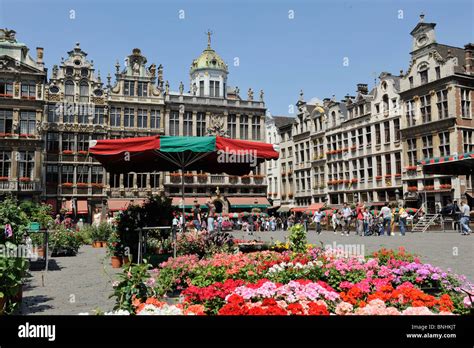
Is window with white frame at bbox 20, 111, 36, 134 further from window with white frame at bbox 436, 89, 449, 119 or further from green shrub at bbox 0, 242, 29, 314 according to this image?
green shrub at bbox 0, 242, 29, 314

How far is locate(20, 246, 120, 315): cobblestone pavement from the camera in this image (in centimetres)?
612

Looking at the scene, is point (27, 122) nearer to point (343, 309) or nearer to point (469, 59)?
point (469, 59)

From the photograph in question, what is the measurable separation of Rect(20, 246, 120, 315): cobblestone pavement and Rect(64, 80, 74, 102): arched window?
1367 inches

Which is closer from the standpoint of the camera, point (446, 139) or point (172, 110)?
point (446, 139)

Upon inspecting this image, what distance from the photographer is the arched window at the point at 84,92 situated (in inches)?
1695

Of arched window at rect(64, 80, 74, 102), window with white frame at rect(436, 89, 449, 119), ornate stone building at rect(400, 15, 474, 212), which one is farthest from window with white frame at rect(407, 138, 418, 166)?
arched window at rect(64, 80, 74, 102)

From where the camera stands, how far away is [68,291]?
760 cm

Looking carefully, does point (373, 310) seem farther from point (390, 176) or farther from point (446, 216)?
point (390, 176)

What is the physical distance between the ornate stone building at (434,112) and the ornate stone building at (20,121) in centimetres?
3389

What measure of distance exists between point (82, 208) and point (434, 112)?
33.3m
